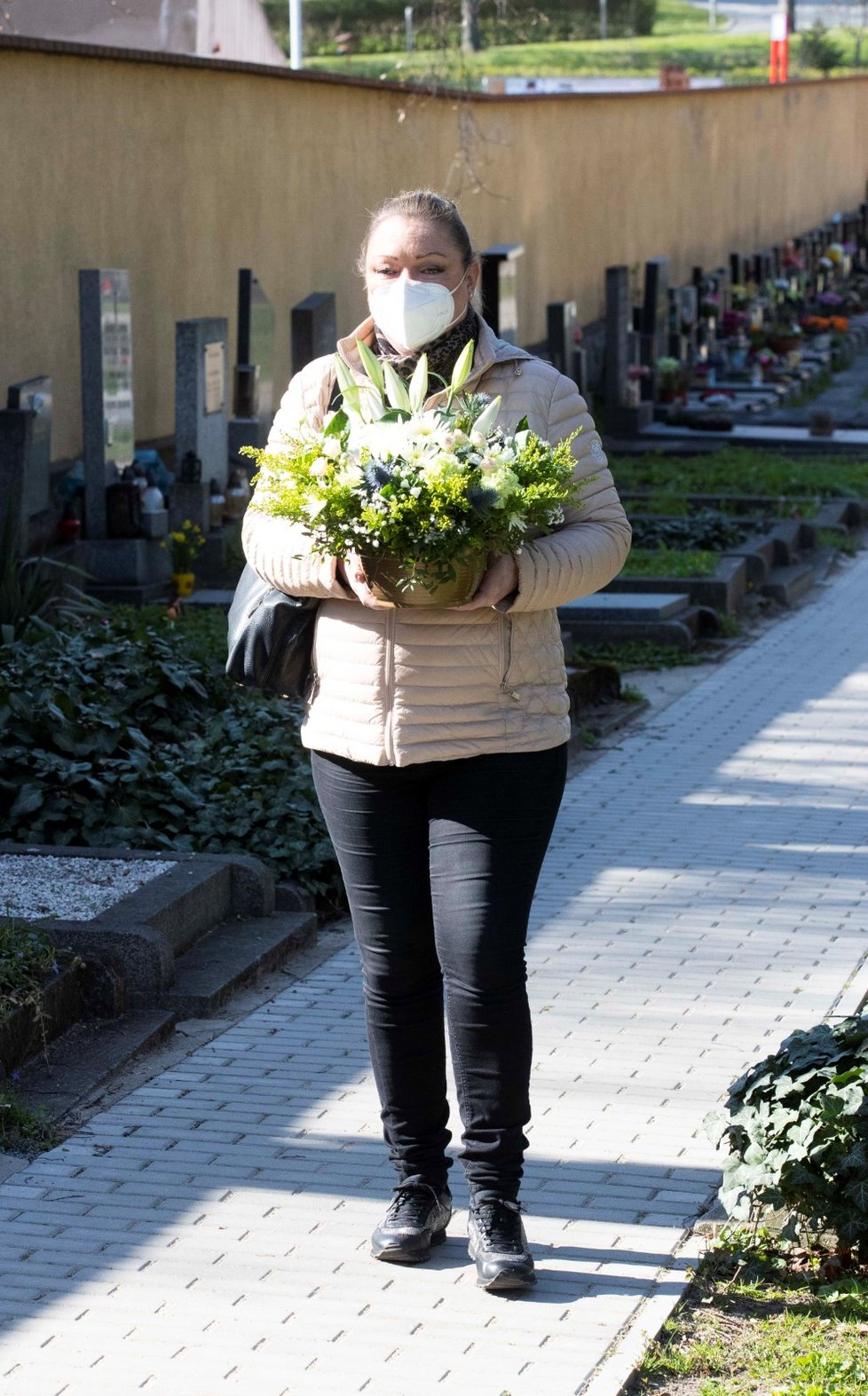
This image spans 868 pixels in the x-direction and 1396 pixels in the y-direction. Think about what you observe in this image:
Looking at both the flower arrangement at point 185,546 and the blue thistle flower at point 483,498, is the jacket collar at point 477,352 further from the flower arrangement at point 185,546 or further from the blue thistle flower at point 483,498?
the flower arrangement at point 185,546

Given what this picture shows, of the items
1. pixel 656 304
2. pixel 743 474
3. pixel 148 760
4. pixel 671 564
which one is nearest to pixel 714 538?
pixel 671 564

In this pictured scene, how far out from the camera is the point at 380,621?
11.9 ft

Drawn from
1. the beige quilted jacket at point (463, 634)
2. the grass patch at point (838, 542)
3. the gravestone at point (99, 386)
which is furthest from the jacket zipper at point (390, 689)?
the grass patch at point (838, 542)

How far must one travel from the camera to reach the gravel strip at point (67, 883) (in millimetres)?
5574

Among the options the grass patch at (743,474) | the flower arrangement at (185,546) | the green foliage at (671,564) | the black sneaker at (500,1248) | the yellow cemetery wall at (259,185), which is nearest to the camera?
the black sneaker at (500,1248)

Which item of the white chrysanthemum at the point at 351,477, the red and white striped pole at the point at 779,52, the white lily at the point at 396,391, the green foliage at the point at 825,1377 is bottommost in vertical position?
the green foliage at the point at 825,1377

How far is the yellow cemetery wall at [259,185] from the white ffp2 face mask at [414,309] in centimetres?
895

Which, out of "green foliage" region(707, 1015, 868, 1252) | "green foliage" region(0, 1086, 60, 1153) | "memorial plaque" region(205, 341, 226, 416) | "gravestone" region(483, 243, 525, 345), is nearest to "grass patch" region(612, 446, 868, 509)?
"gravestone" region(483, 243, 525, 345)

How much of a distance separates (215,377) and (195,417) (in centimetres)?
40

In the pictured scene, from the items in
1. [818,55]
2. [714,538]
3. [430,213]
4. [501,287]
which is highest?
[818,55]

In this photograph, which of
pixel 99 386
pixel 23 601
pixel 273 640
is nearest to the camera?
pixel 273 640

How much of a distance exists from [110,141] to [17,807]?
26.5 feet

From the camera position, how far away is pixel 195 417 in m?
12.1

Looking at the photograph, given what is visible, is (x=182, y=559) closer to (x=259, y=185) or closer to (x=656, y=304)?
(x=259, y=185)
